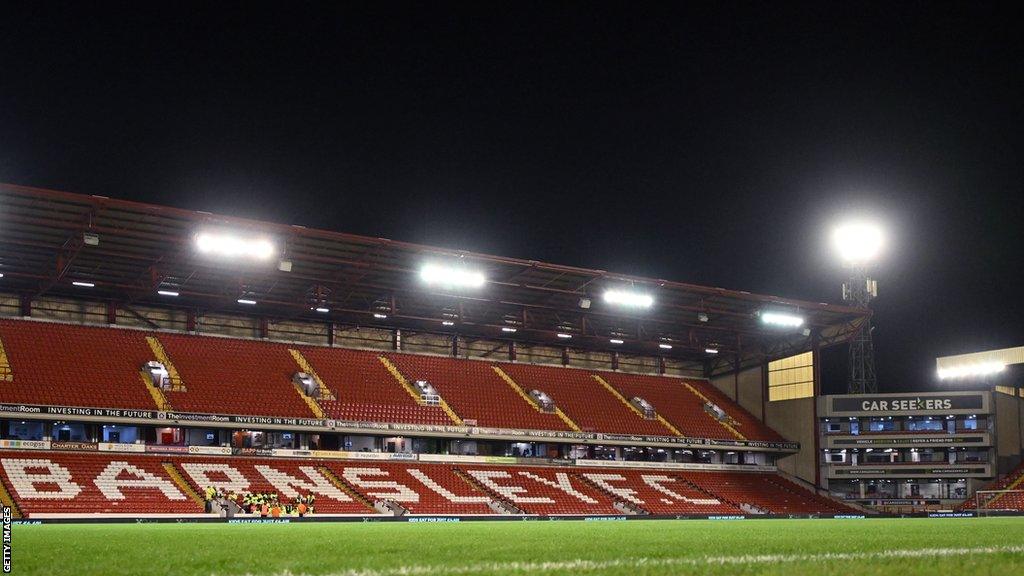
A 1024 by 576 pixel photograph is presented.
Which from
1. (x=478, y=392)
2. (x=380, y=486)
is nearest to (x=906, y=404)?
(x=478, y=392)

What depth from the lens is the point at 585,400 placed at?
59.4 meters

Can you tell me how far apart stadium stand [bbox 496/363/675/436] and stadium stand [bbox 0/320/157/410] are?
2301 cm

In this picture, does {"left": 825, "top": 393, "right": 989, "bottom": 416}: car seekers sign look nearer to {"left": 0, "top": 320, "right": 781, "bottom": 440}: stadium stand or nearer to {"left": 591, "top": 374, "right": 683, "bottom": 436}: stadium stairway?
{"left": 0, "top": 320, "right": 781, "bottom": 440}: stadium stand

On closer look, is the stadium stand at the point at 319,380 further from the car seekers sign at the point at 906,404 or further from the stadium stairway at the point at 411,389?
the car seekers sign at the point at 906,404

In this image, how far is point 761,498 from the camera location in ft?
185

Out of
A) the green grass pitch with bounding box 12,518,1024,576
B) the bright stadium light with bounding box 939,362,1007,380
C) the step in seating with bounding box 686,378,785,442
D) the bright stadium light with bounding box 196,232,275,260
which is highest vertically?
the bright stadium light with bounding box 196,232,275,260

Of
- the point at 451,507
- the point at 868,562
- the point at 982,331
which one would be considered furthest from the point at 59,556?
the point at 982,331

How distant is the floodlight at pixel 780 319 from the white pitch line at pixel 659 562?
154ft

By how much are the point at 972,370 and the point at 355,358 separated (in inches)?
1762

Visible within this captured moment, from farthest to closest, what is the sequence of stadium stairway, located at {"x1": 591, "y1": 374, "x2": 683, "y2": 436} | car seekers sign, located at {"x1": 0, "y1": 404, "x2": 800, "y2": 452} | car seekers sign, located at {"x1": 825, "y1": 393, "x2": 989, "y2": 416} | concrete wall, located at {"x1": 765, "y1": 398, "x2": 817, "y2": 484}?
concrete wall, located at {"x1": 765, "y1": 398, "x2": 817, "y2": 484}, car seekers sign, located at {"x1": 825, "y1": 393, "x2": 989, "y2": 416}, stadium stairway, located at {"x1": 591, "y1": 374, "x2": 683, "y2": 436}, car seekers sign, located at {"x1": 0, "y1": 404, "x2": 800, "y2": 452}

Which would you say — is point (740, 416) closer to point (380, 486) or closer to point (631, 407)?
point (631, 407)

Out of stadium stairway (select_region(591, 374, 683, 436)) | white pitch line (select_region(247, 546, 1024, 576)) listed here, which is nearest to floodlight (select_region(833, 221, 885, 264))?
stadium stairway (select_region(591, 374, 683, 436))

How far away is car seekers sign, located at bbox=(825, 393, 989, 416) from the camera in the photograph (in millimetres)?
59406

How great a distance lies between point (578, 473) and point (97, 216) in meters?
29.1
